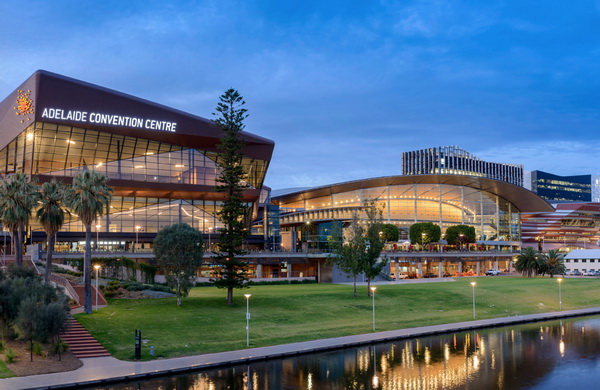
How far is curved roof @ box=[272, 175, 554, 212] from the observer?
138m

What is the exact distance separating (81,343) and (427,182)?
114223mm

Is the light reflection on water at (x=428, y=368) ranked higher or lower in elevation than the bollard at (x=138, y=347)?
lower

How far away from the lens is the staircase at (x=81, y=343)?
119ft

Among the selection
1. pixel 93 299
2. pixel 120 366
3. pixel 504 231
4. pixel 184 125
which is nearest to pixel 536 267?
pixel 504 231

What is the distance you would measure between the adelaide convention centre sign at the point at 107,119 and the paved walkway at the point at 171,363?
6043 centimetres

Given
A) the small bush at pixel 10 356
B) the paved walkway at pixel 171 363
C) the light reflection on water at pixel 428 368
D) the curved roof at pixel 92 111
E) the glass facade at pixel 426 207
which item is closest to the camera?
the paved walkway at pixel 171 363

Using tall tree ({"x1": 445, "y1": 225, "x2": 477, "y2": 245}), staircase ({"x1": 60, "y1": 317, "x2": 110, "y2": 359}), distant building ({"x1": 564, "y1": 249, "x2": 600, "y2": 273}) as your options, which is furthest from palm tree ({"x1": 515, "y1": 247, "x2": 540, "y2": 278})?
staircase ({"x1": 60, "y1": 317, "x2": 110, "y2": 359})

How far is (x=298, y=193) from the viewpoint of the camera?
14425cm

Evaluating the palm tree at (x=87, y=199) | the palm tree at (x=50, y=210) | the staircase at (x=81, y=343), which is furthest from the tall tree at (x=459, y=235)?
the staircase at (x=81, y=343)

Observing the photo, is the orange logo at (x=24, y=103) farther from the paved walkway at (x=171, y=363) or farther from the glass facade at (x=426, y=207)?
the glass facade at (x=426, y=207)

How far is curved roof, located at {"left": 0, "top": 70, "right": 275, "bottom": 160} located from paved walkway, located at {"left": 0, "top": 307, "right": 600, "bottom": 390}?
54.1m

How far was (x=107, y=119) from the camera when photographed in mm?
90188

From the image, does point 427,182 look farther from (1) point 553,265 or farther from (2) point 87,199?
(2) point 87,199

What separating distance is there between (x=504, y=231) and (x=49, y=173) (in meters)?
114
